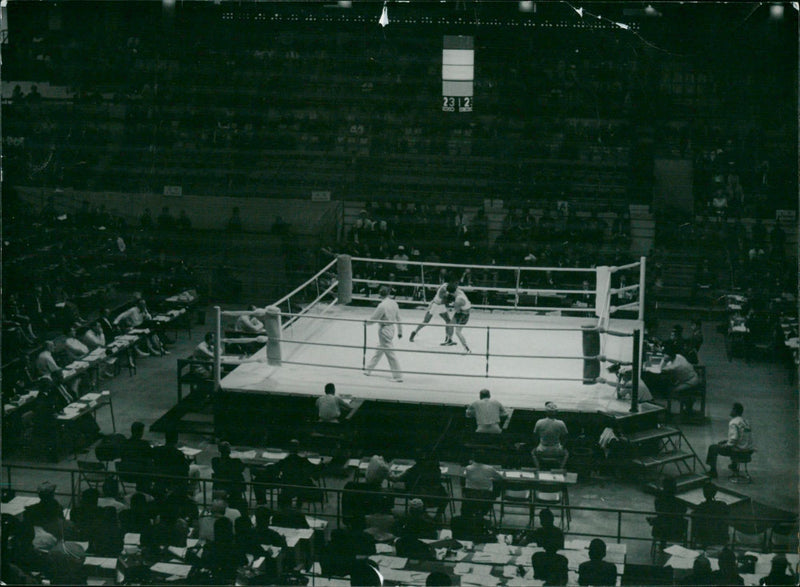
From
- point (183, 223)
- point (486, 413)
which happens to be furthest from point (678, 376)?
point (183, 223)

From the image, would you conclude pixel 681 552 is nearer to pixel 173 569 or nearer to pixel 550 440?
pixel 550 440

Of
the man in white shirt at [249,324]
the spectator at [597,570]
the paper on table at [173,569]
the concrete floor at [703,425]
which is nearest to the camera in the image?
the spectator at [597,570]

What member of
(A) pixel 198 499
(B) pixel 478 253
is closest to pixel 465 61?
(B) pixel 478 253

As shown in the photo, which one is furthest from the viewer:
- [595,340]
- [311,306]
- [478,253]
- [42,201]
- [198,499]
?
[42,201]

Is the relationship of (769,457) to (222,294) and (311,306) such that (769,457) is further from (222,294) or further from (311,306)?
(222,294)

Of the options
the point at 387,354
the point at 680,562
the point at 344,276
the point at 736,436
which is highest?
the point at 344,276

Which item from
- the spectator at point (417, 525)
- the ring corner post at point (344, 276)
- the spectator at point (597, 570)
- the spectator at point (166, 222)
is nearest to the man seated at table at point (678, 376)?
the ring corner post at point (344, 276)

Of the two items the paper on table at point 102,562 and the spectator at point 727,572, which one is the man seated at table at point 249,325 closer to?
the paper on table at point 102,562
